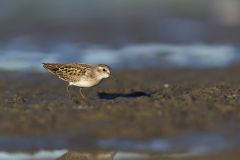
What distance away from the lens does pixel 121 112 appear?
46.8ft

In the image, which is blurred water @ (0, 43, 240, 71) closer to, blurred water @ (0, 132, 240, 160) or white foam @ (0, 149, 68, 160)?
blurred water @ (0, 132, 240, 160)

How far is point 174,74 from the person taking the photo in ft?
67.3

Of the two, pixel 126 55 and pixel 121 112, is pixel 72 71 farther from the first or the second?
pixel 126 55

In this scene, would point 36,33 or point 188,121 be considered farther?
point 36,33

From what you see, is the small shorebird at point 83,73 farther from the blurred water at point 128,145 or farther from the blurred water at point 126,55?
the blurred water at point 126,55

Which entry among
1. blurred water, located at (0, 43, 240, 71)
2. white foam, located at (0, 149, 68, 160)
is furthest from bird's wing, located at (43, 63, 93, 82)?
blurred water, located at (0, 43, 240, 71)

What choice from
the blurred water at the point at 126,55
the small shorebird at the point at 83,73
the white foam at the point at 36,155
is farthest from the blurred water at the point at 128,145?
the blurred water at the point at 126,55

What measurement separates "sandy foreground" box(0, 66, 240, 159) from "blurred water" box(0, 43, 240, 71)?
289 centimetres

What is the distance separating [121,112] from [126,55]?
8.59 metres

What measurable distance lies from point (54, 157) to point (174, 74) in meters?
8.26

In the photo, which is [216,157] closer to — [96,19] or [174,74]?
[174,74]

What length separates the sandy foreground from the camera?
13.4 meters

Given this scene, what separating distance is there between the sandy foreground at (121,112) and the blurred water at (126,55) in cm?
289

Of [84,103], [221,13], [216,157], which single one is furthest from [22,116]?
[221,13]
